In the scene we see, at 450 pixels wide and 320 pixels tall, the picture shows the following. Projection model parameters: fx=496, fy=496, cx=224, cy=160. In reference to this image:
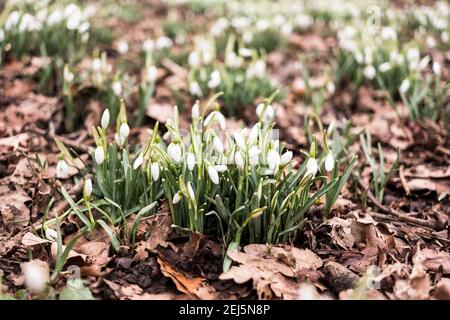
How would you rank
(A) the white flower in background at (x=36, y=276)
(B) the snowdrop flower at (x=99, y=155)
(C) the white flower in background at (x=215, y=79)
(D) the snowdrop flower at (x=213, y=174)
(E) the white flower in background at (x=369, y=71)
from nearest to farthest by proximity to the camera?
(A) the white flower in background at (x=36, y=276) → (D) the snowdrop flower at (x=213, y=174) → (B) the snowdrop flower at (x=99, y=155) → (C) the white flower in background at (x=215, y=79) → (E) the white flower in background at (x=369, y=71)

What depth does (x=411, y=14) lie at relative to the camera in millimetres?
5328

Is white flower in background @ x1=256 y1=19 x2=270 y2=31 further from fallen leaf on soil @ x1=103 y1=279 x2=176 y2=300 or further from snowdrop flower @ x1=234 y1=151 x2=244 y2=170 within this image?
fallen leaf on soil @ x1=103 y1=279 x2=176 y2=300

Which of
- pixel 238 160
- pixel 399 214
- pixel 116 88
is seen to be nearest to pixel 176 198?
pixel 238 160

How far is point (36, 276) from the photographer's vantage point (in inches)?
62.1

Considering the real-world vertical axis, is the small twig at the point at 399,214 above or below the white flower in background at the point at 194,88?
below

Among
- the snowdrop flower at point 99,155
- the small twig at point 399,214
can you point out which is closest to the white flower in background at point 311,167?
the small twig at point 399,214

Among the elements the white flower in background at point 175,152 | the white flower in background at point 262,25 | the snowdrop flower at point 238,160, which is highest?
the white flower in background at point 262,25

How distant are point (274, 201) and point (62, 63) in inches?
87.1

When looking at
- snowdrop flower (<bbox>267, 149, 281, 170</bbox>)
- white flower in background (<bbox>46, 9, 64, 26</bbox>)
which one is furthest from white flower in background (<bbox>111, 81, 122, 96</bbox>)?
snowdrop flower (<bbox>267, 149, 281, 170</bbox>)

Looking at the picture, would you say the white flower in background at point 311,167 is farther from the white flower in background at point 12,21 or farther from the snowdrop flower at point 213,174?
the white flower in background at point 12,21

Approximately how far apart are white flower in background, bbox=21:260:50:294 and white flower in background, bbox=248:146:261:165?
865 mm

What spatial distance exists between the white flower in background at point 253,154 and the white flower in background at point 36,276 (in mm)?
865

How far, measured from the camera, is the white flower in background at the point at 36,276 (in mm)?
1575

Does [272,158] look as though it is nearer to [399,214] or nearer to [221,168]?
[221,168]
